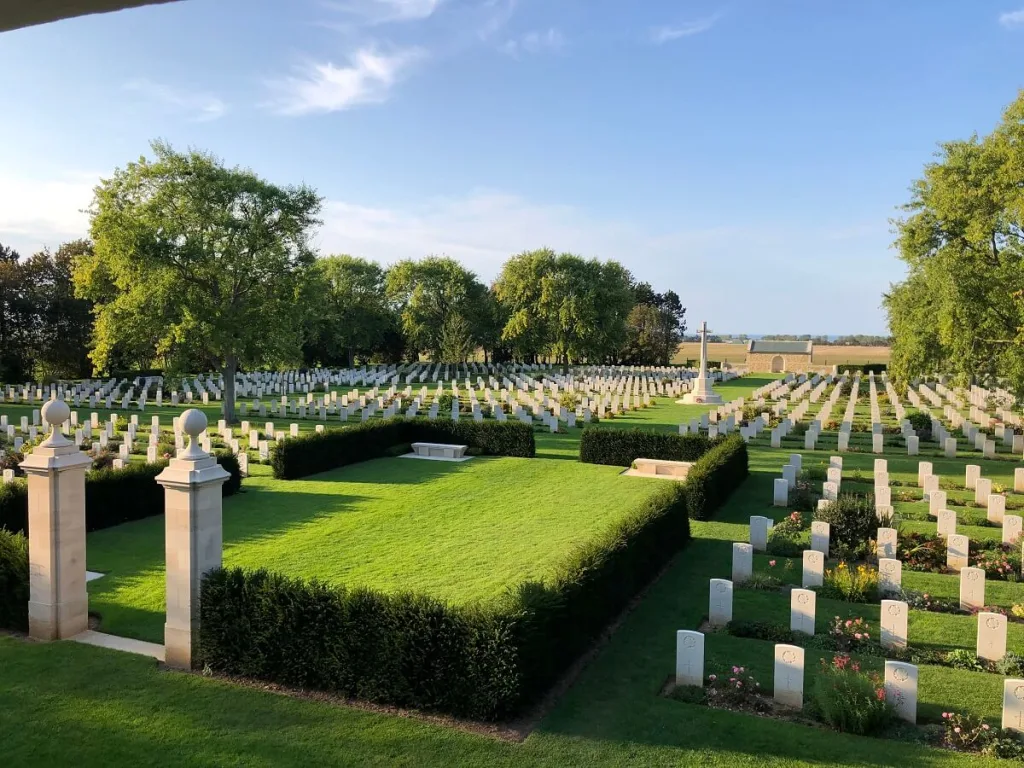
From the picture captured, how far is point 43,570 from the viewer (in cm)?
818

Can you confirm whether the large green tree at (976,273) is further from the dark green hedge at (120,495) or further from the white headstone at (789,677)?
the dark green hedge at (120,495)

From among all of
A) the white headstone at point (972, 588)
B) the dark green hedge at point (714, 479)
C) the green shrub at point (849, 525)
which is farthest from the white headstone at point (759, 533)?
the white headstone at point (972, 588)

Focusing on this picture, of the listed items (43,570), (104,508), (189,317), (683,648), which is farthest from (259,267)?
(683,648)

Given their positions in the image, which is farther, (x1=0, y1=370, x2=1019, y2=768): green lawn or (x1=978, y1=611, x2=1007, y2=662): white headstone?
(x1=978, y1=611, x2=1007, y2=662): white headstone

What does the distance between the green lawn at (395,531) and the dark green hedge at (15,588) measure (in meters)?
0.89

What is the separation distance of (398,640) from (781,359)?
240 ft

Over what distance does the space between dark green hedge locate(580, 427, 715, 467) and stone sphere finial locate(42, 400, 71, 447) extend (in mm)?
13959

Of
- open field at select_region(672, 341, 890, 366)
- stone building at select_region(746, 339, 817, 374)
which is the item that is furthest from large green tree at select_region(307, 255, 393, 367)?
A: open field at select_region(672, 341, 890, 366)

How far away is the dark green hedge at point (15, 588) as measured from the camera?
8453mm

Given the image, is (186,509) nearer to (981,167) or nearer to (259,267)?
(259,267)

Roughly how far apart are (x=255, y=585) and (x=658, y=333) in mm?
74766

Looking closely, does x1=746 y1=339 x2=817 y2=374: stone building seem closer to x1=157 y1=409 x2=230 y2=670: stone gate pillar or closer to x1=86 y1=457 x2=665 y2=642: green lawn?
x1=86 y1=457 x2=665 y2=642: green lawn

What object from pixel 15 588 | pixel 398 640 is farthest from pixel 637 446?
pixel 15 588

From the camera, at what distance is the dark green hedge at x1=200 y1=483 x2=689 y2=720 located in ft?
21.7
